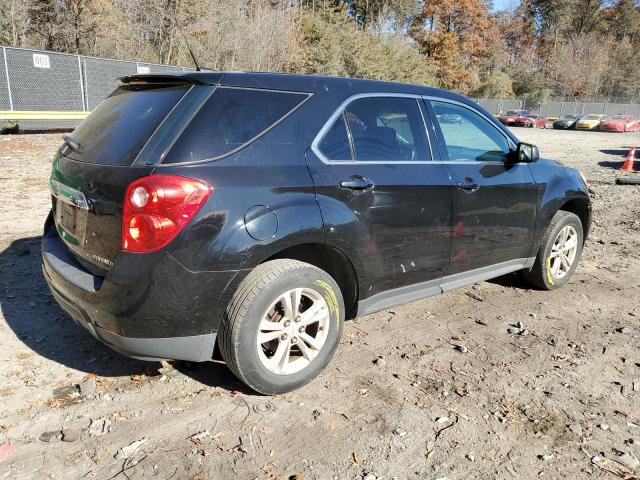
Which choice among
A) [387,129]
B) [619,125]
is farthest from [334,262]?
[619,125]

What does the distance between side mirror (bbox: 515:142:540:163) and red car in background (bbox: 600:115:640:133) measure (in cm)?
4102

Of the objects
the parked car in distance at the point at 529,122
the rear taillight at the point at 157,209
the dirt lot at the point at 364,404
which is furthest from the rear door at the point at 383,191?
the parked car in distance at the point at 529,122

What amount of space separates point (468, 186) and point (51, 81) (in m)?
16.0

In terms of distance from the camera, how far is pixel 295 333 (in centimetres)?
302

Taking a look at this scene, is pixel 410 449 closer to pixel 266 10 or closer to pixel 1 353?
pixel 1 353

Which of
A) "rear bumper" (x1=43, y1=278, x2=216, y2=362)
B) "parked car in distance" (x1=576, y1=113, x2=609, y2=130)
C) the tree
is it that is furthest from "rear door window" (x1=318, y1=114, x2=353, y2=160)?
the tree

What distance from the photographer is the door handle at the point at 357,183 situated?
10.2 feet

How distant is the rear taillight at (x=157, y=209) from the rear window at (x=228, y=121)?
5.7 inches

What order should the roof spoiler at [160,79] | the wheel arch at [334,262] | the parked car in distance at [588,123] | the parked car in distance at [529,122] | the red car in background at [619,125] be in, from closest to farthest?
the roof spoiler at [160,79] < the wheel arch at [334,262] < the red car in background at [619,125] < the parked car in distance at [588,123] < the parked car in distance at [529,122]

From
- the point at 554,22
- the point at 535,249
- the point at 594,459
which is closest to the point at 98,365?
the point at 594,459

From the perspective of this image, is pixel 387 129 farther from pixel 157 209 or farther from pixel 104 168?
pixel 104 168

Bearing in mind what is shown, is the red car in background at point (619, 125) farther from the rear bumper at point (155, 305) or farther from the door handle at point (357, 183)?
the rear bumper at point (155, 305)

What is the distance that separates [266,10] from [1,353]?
29.5 metres

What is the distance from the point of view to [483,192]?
391 cm
